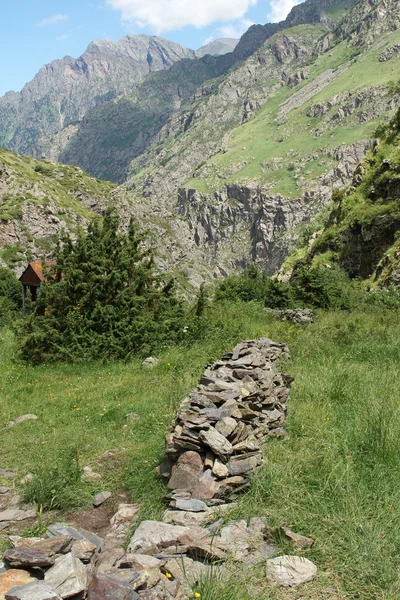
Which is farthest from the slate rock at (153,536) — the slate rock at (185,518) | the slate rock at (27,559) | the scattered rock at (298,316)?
the scattered rock at (298,316)

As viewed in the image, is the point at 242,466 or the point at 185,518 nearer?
the point at 185,518

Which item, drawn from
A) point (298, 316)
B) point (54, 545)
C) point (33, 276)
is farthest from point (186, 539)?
point (33, 276)

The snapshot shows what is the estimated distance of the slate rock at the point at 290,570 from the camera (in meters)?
3.72

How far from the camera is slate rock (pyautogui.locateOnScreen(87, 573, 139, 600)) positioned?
3.37 m

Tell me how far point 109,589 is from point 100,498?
101 inches

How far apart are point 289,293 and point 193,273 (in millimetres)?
105563

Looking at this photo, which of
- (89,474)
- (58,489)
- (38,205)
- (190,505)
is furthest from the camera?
(38,205)

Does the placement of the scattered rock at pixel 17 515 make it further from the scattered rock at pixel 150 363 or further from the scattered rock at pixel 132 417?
the scattered rock at pixel 150 363

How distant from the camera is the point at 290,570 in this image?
12.5ft

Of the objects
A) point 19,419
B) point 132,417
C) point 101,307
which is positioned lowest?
point 19,419

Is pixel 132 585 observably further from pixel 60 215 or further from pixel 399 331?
pixel 60 215

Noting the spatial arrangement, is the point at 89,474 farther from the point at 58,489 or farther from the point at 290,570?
the point at 290,570

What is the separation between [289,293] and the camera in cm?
1977

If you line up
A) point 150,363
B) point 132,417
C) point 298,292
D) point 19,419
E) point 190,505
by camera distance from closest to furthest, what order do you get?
point 190,505, point 132,417, point 19,419, point 150,363, point 298,292
